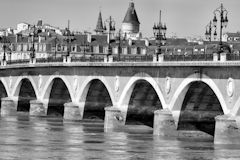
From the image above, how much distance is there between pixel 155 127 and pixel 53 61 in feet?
87.8

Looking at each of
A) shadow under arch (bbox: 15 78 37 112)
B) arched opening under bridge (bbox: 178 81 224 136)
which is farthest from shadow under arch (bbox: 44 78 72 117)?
arched opening under bridge (bbox: 178 81 224 136)

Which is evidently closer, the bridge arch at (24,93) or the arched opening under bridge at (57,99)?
the arched opening under bridge at (57,99)

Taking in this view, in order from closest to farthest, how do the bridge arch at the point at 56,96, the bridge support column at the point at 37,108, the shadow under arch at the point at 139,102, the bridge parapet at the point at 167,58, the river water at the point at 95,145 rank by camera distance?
the river water at the point at 95,145
the bridge parapet at the point at 167,58
the shadow under arch at the point at 139,102
the bridge arch at the point at 56,96
the bridge support column at the point at 37,108

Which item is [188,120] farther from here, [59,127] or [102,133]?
[59,127]

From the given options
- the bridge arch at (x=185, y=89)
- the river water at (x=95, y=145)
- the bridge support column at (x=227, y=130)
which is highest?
the bridge arch at (x=185, y=89)

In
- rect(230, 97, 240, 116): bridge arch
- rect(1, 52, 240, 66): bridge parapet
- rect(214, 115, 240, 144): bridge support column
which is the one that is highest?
rect(1, 52, 240, 66): bridge parapet

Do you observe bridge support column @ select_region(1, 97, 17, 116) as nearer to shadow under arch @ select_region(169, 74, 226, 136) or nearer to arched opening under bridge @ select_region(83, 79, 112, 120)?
arched opening under bridge @ select_region(83, 79, 112, 120)

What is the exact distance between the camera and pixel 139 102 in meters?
73.8

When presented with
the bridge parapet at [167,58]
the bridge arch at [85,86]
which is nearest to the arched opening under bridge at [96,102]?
the bridge arch at [85,86]

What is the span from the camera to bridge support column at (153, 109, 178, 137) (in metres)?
65.4

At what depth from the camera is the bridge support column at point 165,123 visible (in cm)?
6538

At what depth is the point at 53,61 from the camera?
299 feet

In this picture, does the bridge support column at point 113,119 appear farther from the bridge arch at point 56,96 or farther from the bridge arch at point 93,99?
the bridge arch at point 56,96

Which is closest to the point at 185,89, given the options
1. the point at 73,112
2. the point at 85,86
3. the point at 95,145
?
the point at 95,145
